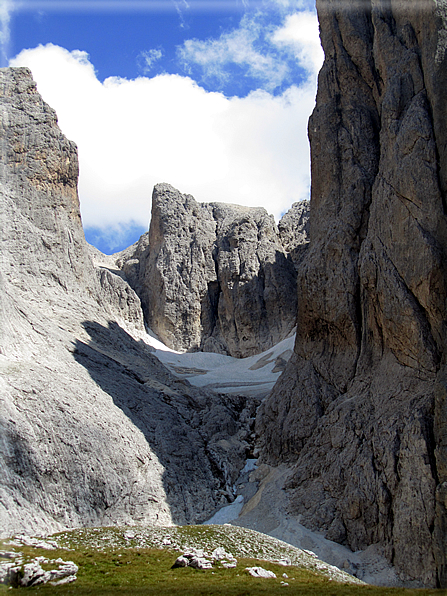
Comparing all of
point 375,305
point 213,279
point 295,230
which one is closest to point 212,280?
point 213,279

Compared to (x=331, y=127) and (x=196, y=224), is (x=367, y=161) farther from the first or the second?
(x=196, y=224)

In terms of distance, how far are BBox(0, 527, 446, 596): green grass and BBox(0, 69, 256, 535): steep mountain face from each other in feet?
12.7

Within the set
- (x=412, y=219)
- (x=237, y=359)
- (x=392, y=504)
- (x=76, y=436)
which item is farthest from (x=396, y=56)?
(x=237, y=359)

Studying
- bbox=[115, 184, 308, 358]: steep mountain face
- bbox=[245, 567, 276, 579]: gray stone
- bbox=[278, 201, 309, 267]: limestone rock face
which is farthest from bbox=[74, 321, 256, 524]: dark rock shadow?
bbox=[278, 201, 309, 267]: limestone rock face

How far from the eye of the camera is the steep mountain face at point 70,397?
26188 mm

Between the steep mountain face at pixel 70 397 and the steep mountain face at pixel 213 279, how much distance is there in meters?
28.8

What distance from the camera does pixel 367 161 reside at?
38031 mm

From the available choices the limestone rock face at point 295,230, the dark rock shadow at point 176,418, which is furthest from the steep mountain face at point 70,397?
the limestone rock face at point 295,230

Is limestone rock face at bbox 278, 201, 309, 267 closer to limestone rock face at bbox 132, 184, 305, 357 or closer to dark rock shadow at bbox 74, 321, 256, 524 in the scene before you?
limestone rock face at bbox 132, 184, 305, 357

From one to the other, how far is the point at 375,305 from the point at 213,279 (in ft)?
166

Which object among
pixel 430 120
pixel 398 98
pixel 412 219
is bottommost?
pixel 412 219

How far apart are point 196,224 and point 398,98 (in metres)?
54.4

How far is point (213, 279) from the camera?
268 feet

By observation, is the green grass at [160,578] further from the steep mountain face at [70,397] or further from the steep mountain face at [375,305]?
the steep mountain face at [375,305]
